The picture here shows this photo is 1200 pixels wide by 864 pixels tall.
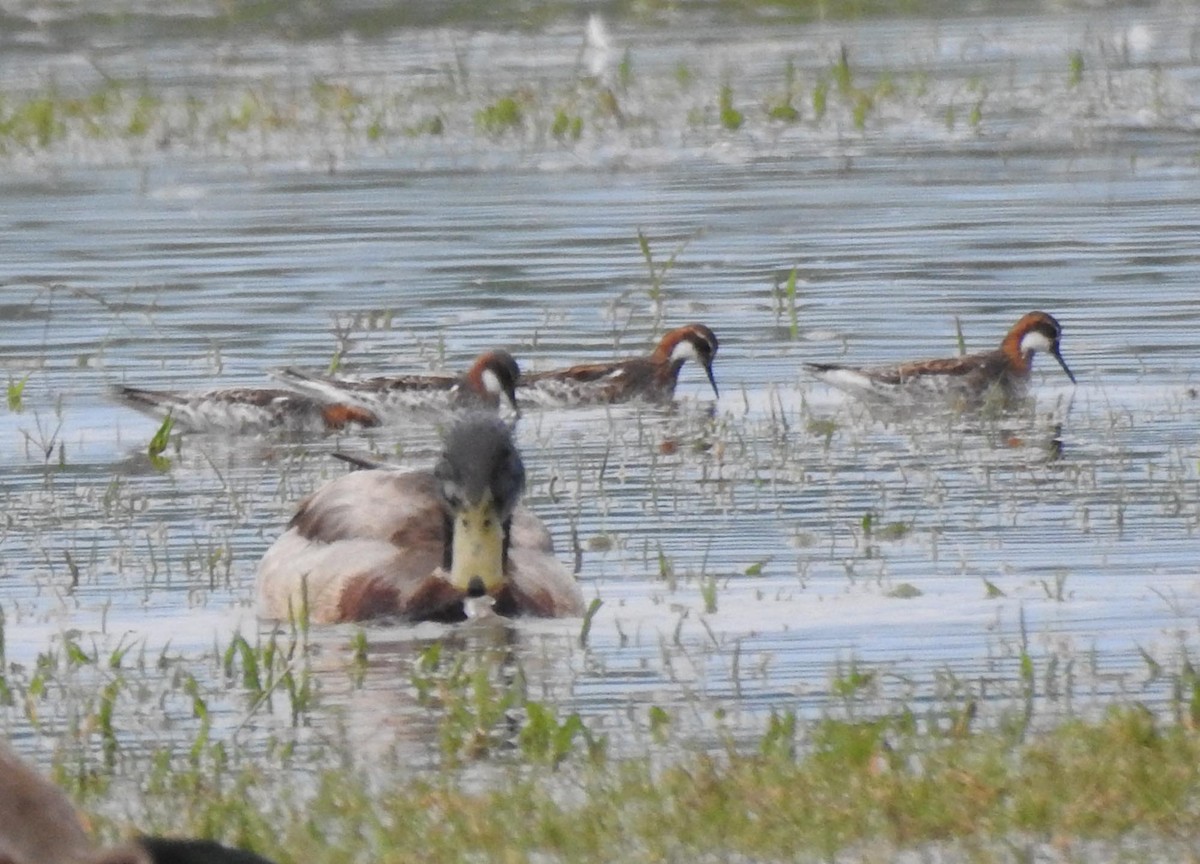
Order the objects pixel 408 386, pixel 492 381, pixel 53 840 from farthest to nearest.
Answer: pixel 492 381
pixel 408 386
pixel 53 840

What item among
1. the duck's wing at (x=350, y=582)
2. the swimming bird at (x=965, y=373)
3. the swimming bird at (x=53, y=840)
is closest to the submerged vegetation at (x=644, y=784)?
the duck's wing at (x=350, y=582)

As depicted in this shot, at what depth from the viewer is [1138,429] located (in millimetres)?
13070

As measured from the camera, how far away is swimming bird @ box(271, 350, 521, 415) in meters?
14.5

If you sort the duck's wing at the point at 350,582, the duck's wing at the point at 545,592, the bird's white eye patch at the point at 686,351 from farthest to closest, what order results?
the bird's white eye patch at the point at 686,351, the duck's wing at the point at 350,582, the duck's wing at the point at 545,592

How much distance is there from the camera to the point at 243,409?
558 inches

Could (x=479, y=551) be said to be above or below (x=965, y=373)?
below

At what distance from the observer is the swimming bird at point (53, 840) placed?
3.99 metres

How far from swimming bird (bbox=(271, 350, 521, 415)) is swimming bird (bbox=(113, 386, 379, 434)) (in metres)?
0.09

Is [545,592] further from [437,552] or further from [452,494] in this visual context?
[437,552]

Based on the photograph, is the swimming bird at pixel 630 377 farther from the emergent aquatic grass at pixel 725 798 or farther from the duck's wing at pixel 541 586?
the emergent aquatic grass at pixel 725 798

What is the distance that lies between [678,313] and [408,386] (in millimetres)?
3109

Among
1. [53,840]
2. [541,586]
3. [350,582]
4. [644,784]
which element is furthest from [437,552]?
[53,840]

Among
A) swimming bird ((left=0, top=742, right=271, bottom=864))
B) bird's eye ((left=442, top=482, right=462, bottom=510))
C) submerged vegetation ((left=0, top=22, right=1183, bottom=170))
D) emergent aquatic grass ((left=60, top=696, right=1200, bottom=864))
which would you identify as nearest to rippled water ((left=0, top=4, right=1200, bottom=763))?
submerged vegetation ((left=0, top=22, right=1183, bottom=170))

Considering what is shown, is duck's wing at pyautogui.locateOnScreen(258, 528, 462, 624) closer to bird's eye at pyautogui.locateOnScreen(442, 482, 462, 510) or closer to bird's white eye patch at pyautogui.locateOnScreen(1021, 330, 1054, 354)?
bird's eye at pyautogui.locateOnScreen(442, 482, 462, 510)
